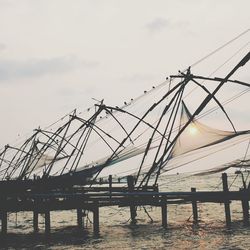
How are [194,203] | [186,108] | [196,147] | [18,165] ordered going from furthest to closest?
[18,165], [194,203], [186,108], [196,147]

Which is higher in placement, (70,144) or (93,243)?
(70,144)

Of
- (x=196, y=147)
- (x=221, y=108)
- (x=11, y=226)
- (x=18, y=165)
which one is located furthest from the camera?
(x=18, y=165)

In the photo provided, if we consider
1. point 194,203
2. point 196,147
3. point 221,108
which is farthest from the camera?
point 194,203

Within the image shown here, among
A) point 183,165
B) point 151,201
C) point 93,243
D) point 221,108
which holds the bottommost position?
point 93,243

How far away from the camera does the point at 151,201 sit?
15.1 metres

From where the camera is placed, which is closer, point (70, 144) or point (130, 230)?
point (130, 230)


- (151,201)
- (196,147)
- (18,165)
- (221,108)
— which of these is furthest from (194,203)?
(18,165)

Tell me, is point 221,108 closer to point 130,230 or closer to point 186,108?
point 186,108

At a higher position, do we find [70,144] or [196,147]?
[70,144]

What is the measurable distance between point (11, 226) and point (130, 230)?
6.14 m

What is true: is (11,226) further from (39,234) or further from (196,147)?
(196,147)

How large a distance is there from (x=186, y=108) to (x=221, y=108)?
283 centimetres

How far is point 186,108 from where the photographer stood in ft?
47.6

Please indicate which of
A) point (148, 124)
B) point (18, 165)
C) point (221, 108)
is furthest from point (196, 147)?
point (18, 165)
